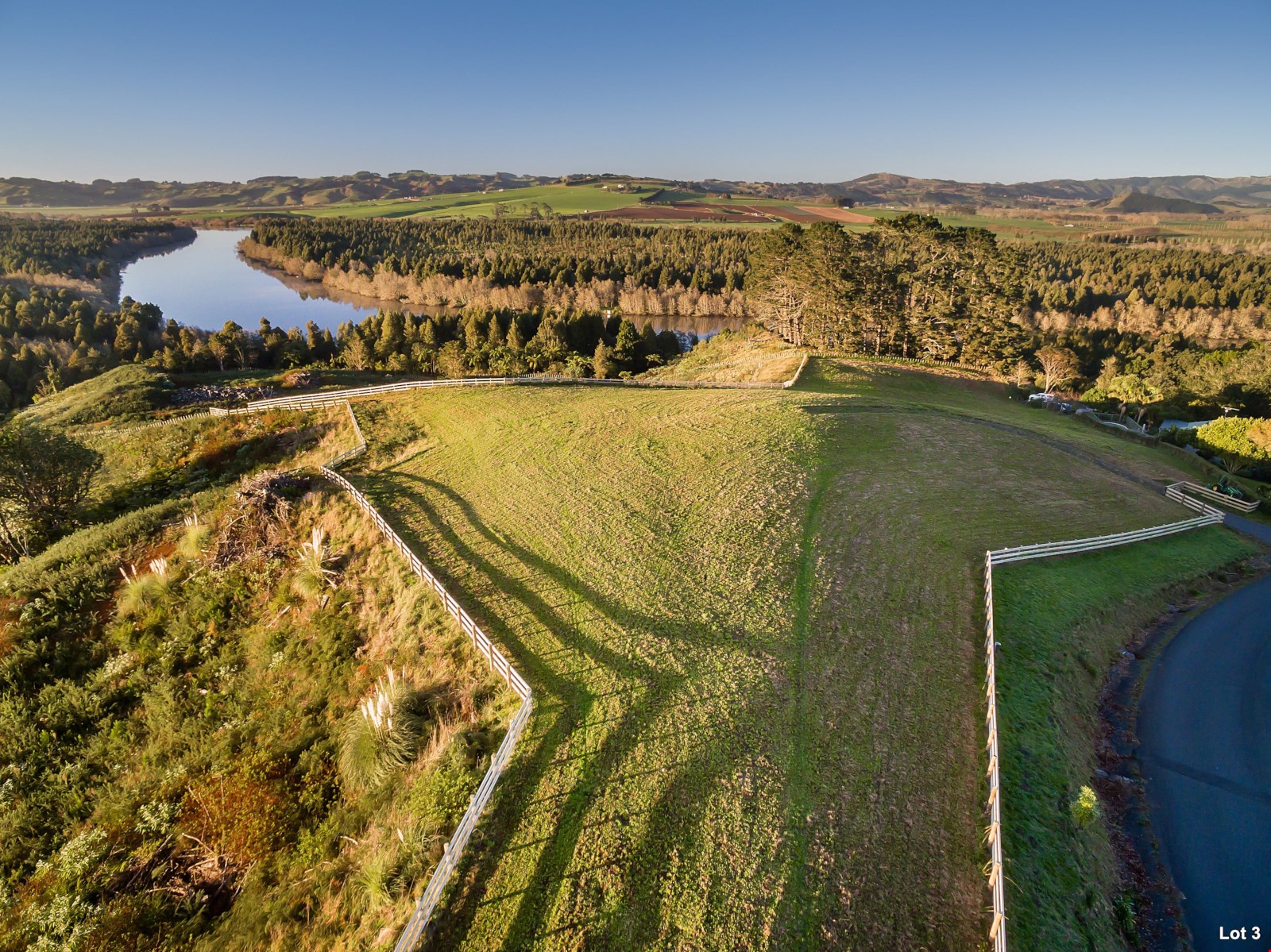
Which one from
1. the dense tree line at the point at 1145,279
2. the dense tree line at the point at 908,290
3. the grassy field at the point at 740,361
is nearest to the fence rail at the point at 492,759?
the grassy field at the point at 740,361

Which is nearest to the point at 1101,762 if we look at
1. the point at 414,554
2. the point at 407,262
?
the point at 414,554

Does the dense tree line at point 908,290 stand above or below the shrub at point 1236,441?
above

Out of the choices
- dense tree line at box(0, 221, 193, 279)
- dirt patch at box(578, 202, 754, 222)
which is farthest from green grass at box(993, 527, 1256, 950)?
dirt patch at box(578, 202, 754, 222)

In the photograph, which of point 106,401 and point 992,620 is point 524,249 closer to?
point 106,401

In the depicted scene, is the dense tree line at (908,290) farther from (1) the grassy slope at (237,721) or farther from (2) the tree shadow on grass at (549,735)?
(1) the grassy slope at (237,721)

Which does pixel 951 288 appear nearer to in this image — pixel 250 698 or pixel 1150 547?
pixel 1150 547

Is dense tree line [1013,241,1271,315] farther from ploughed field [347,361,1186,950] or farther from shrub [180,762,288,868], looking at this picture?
shrub [180,762,288,868]
